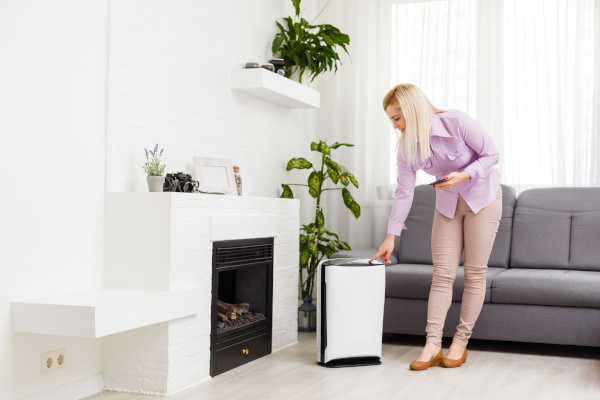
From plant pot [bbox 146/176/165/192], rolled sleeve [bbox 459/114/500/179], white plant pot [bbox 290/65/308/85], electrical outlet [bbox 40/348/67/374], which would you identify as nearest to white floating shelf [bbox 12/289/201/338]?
electrical outlet [bbox 40/348/67/374]

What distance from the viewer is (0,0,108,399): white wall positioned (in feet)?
8.25

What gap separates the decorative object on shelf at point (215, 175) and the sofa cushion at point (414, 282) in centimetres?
104

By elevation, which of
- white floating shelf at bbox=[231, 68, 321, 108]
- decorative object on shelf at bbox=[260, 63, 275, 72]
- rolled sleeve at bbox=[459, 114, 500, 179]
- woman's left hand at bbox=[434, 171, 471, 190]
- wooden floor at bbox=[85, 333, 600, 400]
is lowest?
wooden floor at bbox=[85, 333, 600, 400]

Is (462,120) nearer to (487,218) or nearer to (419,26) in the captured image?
(487,218)

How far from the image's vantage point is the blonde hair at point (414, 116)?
10.7 feet

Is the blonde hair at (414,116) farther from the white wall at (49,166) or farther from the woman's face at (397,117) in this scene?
the white wall at (49,166)

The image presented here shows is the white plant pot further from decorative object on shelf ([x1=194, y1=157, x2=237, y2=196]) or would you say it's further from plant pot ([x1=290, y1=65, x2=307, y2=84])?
decorative object on shelf ([x1=194, y1=157, x2=237, y2=196])

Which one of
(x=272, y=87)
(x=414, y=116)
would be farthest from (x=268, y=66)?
(x=414, y=116)

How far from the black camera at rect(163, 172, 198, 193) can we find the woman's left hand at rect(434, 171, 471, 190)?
3.70 feet

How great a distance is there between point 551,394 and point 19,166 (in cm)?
228

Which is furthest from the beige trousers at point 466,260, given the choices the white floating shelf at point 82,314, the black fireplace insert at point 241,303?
the white floating shelf at point 82,314

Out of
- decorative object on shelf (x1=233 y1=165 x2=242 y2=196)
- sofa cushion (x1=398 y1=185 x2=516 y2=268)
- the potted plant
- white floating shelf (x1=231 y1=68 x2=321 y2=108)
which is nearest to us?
decorative object on shelf (x1=233 y1=165 x2=242 y2=196)

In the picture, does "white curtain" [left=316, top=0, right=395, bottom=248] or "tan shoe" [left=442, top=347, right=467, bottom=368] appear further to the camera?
"white curtain" [left=316, top=0, right=395, bottom=248]

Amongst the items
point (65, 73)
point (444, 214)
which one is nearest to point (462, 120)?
point (444, 214)
